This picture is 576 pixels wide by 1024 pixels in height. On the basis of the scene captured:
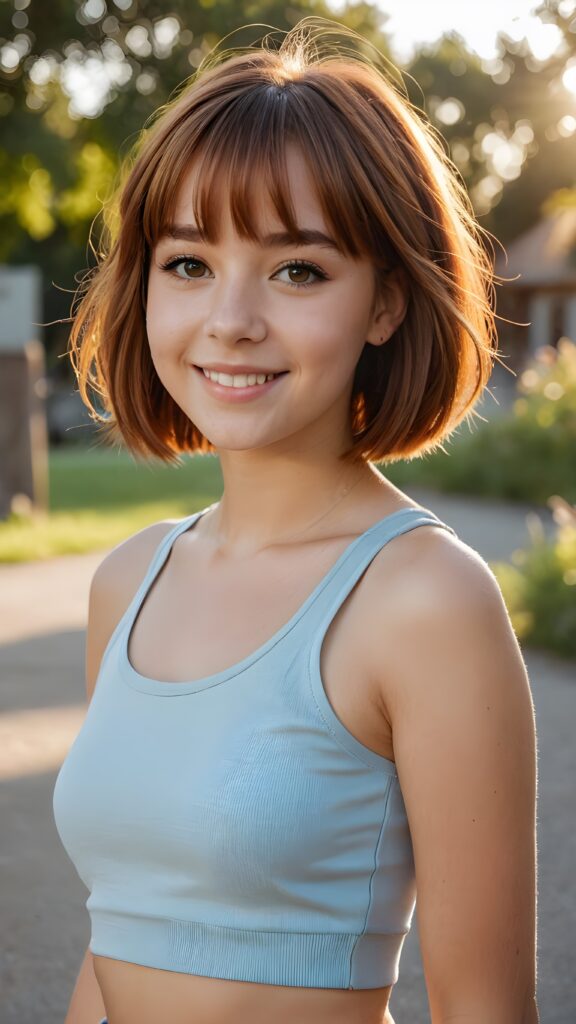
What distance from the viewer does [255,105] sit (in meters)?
1.74

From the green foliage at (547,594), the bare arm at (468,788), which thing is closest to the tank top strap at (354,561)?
the bare arm at (468,788)

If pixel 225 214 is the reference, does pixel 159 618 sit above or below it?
below

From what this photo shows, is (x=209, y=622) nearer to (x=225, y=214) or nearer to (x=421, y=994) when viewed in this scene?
(x=225, y=214)

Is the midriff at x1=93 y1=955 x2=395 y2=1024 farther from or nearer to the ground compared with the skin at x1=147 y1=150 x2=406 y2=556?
nearer to the ground

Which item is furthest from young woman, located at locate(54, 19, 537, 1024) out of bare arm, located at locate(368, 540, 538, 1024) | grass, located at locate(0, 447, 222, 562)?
grass, located at locate(0, 447, 222, 562)

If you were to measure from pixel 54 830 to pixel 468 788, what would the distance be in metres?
2.84

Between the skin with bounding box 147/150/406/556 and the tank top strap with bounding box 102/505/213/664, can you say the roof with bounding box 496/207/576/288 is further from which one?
the skin with bounding box 147/150/406/556

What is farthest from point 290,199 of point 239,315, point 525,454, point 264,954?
point 525,454

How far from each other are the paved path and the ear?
184 centimetres

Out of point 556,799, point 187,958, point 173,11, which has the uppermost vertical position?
point 173,11

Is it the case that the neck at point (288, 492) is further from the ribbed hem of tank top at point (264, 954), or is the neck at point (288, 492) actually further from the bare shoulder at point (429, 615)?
the ribbed hem of tank top at point (264, 954)

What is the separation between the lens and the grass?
953cm

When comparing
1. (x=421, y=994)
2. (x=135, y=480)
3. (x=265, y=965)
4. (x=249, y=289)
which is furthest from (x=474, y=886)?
(x=135, y=480)

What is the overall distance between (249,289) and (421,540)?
392 mm
